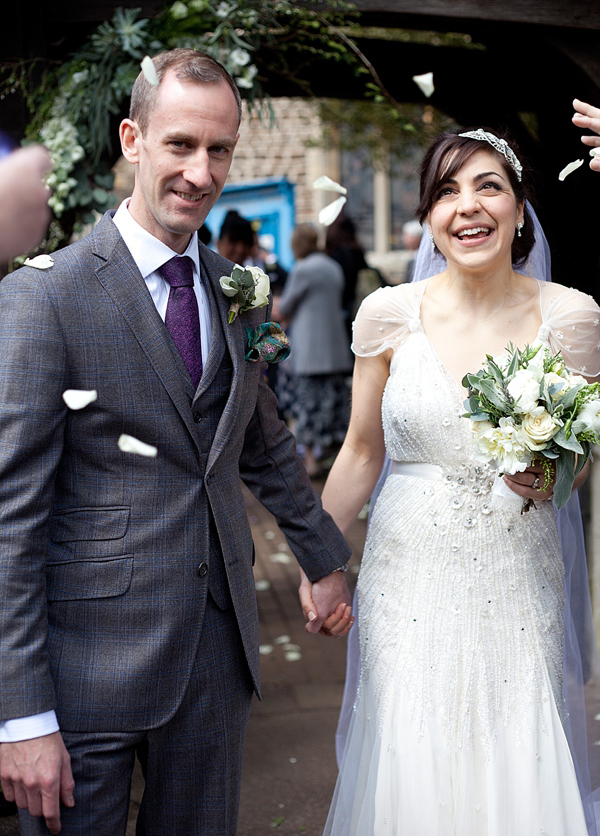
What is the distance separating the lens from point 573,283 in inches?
201

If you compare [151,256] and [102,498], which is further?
[151,256]

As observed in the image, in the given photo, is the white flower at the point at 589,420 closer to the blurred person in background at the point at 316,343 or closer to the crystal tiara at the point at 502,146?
the crystal tiara at the point at 502,146

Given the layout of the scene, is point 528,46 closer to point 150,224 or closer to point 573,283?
point 573,283

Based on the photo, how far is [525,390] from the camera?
95.8 inches

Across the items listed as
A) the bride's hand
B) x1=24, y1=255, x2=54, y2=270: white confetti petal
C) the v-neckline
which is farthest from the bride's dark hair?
x1=24, y1=255, x2=54, y2=270: white confetti petal

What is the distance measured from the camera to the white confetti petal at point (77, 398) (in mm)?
1972

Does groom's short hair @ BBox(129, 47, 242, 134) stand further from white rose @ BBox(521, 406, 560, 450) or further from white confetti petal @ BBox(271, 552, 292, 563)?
white confetti petal @ BBox(271, 552, 292, 563)

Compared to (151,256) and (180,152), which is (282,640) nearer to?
(151,256)

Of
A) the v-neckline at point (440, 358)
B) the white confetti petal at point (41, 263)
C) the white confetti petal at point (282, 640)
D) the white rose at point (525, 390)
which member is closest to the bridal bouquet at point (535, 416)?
the white rose at point (525, 390)

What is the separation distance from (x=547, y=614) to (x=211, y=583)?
42.5 inches

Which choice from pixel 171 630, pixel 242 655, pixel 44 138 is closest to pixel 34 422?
pixel 171 630

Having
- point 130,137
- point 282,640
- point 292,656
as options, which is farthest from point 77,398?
point 282,640

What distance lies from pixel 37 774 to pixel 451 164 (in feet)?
6.52

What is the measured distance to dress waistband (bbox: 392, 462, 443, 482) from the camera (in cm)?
287
